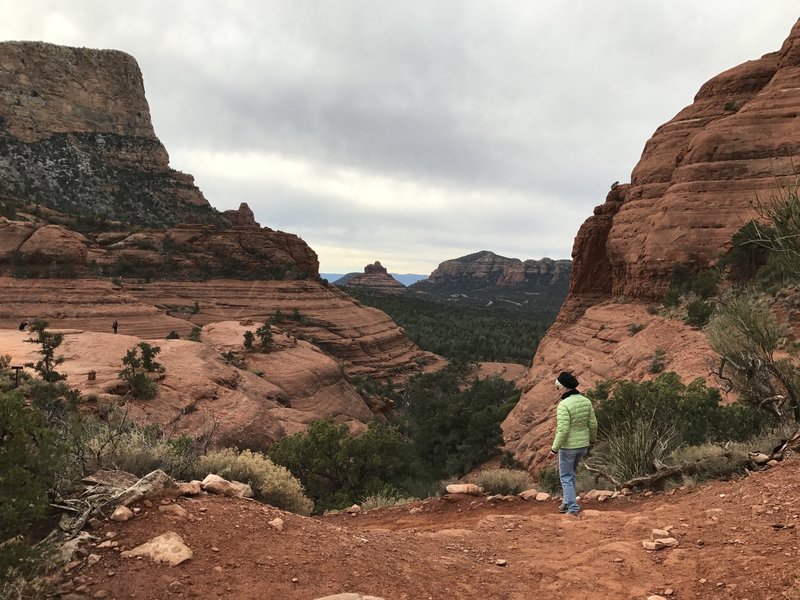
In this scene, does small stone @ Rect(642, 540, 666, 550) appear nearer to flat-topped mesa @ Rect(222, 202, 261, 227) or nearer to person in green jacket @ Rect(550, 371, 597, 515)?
person in green jacket @ Rect(550, 371, 597, 515)

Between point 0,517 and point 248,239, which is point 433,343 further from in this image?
point 0,517

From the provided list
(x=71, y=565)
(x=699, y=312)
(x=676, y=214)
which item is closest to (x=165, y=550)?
(x=71, y=565)

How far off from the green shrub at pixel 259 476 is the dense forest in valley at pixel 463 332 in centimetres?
4934

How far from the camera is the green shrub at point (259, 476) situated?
249 inches

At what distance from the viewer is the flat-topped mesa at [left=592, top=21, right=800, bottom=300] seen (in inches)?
1006

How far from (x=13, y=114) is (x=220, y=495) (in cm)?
9272

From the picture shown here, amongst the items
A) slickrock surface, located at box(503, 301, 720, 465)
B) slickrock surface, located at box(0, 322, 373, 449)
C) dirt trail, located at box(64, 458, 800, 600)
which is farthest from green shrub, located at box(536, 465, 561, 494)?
slickrock surface, located at box(0, 322, 373, 449)

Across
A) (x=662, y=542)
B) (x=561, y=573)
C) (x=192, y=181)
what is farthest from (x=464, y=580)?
(x=192, y=181)

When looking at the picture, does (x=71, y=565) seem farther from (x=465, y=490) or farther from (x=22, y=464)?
(x=465, y=490)

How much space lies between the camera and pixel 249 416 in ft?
52.6

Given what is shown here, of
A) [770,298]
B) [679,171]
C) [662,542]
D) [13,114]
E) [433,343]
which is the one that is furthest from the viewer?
[13,114]

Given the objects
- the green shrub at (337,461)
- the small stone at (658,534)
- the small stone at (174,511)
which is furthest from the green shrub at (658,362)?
the small stone at (174,511)

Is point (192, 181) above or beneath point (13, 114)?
beneath

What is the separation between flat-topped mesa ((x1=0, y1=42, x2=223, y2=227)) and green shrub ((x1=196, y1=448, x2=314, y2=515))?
66.2 metres
